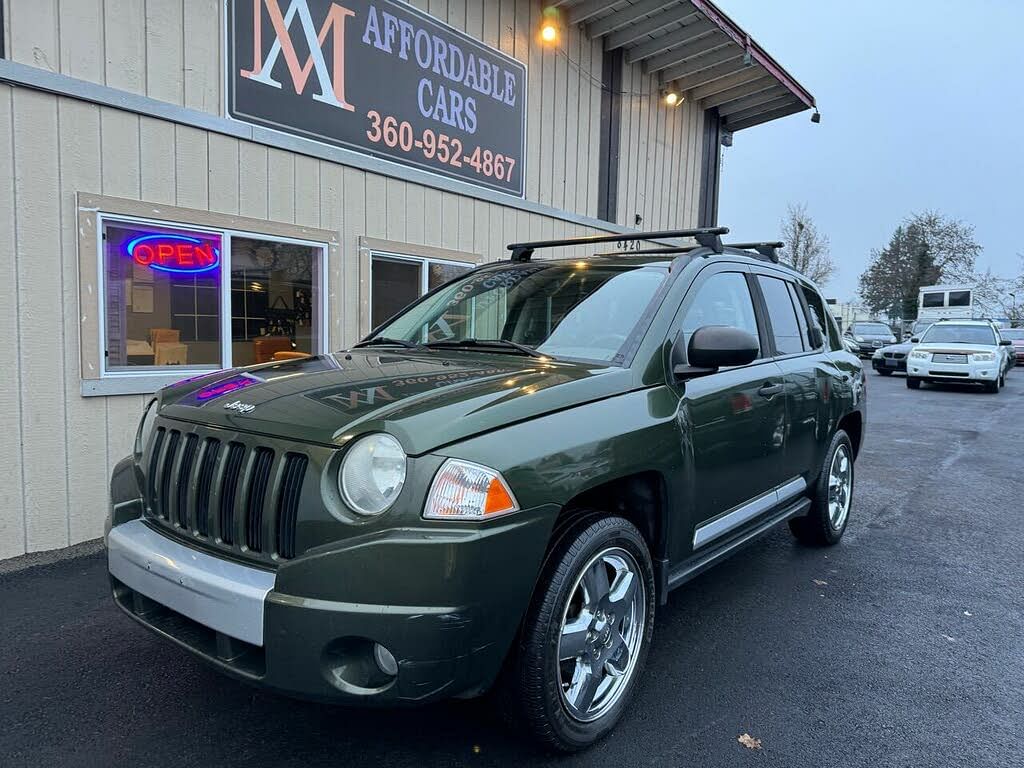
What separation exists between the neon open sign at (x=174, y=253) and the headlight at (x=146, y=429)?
2.46m

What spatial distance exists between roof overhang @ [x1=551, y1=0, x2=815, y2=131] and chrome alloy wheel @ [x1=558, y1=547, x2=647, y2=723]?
25.7 feet

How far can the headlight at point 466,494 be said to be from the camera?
2000 mm

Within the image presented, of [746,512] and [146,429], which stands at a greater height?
[146,429]

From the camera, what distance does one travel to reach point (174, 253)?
5211mm

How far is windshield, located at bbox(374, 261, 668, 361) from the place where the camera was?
9.98 ft

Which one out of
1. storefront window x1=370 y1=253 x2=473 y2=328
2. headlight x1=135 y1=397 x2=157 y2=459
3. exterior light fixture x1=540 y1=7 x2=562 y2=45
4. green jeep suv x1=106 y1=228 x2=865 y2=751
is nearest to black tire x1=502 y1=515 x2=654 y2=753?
green jeep suv x1=106 y1=228 x2=865 y2=751

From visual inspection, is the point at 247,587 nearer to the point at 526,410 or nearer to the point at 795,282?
the point at 526,410

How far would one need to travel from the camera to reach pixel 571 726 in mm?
2363

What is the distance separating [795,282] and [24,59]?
16.8ft

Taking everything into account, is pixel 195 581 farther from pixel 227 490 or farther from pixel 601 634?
pixel 601 634

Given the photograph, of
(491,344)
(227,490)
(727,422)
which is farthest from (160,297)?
(727,422)

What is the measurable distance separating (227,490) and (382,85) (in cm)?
536

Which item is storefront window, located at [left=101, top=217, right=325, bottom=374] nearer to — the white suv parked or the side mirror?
the side mirror

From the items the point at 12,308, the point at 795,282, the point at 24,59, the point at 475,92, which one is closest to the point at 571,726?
the point at 795,282
